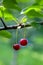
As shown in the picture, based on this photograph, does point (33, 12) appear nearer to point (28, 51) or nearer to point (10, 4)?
point (10, 4)

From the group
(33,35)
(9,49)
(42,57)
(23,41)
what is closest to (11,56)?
(9,49)

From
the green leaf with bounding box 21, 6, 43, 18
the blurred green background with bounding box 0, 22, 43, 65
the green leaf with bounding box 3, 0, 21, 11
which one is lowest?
the blurred green background with bounding box 0, 22, 43, 65

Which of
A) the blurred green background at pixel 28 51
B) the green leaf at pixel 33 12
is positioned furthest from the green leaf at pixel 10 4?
the blurred green background at pixel 28 51

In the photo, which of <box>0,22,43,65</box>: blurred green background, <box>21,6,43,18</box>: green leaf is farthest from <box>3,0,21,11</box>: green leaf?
<box>0,22,43,65</box>: blurred green background

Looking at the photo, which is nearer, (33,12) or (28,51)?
(33,12)

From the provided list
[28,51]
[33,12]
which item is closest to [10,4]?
[33,12]

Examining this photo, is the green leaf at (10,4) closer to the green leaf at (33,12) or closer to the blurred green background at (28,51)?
the green leaf at (33,12)

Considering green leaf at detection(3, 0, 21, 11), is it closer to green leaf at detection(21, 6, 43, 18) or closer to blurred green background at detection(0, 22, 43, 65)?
green leaf at detection(21, 6, 43, 18)

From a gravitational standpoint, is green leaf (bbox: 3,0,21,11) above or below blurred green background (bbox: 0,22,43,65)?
above

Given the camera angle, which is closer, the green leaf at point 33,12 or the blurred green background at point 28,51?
the green leaf at point 33,12

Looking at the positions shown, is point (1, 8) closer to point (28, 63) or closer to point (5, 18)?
point (5, 18)

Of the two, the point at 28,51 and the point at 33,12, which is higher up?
the point at 33,12
